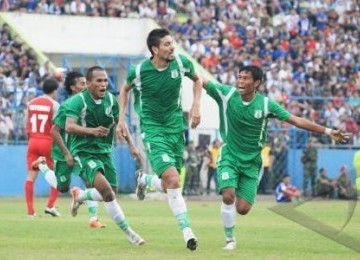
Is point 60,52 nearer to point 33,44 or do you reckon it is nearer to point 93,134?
point 33,44

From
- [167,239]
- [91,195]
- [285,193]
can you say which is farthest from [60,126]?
[285,193]

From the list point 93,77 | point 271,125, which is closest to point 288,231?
point 93,77

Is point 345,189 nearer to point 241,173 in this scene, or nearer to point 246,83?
point 241,173

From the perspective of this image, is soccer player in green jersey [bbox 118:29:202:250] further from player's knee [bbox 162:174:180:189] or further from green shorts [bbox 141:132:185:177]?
player's knee [bbox 162:174:180:189]

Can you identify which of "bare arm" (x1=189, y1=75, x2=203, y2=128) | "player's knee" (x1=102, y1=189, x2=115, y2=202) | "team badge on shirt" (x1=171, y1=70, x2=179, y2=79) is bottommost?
"player's knee" (x1=102, y1=189, x2=115, y2=202)

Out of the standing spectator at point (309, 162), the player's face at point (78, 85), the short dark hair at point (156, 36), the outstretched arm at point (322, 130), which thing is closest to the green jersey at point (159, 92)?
the short dark hair at point (156, 36)

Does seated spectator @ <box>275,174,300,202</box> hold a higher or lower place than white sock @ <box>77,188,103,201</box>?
lower

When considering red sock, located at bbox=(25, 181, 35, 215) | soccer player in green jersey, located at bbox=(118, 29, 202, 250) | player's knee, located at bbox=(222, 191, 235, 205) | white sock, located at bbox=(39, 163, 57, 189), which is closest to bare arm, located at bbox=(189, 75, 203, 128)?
soccer player in green jersey, located at bbox=(118, 29, 202, 250)

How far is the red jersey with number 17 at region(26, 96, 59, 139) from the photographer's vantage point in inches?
932

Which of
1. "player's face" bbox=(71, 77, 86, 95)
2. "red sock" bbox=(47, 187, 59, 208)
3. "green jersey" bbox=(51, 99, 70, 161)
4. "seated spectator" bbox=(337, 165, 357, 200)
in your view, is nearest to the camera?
"seated spectator" bbox=(337, 165, 357, 200)

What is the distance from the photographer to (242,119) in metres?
16.6

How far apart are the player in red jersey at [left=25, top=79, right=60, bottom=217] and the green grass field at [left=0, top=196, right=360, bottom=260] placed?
411mm

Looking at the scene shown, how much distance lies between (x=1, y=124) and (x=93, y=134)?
21268mm

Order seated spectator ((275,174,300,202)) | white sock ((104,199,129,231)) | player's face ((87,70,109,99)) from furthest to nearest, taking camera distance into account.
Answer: seated spectator ((275,174,300,202))
player's face ((87,70,109,99))
white sock ((104,199,129,231))
